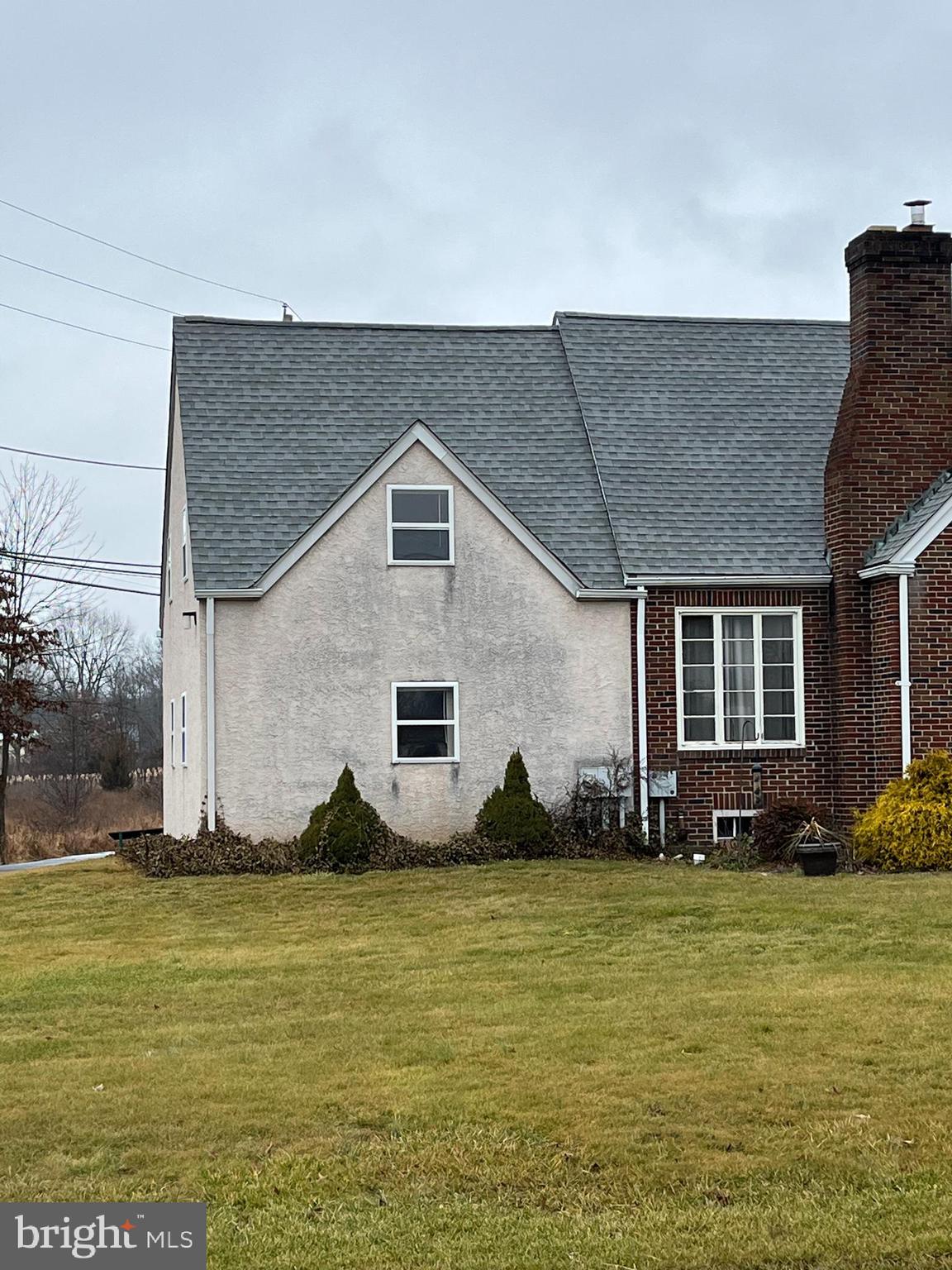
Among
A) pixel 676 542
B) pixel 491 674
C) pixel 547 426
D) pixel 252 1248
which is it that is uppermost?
pixel 547 426

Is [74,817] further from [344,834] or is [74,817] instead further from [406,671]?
[344,834]

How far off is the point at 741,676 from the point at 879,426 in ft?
12.5

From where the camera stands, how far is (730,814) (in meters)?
20.9

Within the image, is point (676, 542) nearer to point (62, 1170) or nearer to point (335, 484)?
point (335, 484)

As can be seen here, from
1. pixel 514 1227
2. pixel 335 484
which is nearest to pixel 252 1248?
pixel 514 1227

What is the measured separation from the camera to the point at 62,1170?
687 centimetres

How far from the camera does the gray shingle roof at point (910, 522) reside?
19.6m

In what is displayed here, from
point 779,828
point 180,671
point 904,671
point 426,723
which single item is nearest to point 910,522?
point 904,671

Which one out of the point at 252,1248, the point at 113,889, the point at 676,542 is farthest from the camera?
the point at 676,542

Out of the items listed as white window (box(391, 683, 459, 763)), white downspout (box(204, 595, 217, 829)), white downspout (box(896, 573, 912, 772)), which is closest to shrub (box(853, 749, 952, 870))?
white downspout (box(896, 573, 912, 772))

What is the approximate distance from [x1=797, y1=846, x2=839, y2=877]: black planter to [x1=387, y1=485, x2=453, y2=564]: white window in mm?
6182

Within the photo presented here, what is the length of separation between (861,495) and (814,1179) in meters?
15.1

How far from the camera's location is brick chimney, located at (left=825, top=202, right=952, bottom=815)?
20516 mm

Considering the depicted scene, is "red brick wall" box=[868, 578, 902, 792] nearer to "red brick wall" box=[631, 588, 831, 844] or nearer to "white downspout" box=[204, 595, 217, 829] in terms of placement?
"red brick wall" box=[631, 588, 831, 844]
